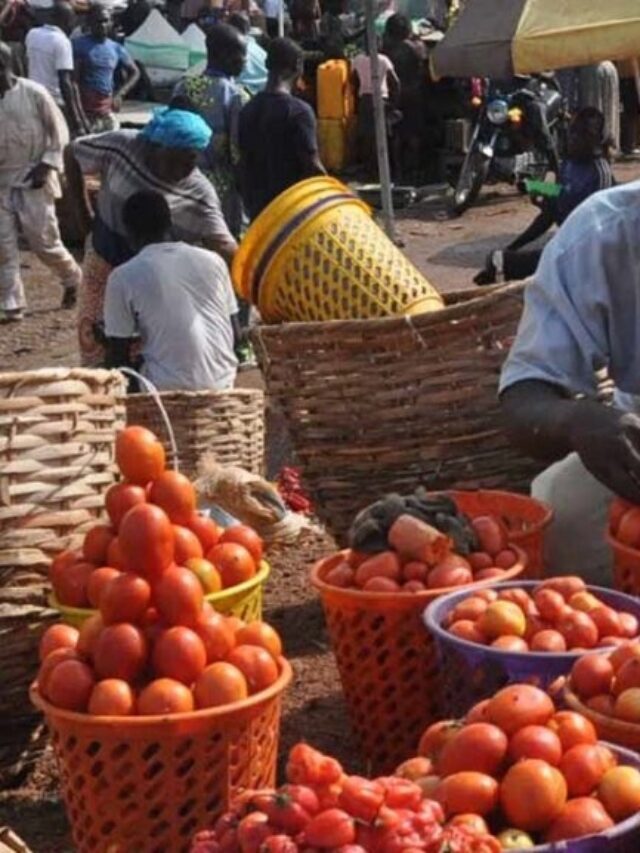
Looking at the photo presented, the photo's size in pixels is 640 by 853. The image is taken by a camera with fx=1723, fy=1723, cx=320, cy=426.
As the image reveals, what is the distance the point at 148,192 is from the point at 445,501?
3530 millimetres

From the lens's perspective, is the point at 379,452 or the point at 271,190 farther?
the point at 271,190

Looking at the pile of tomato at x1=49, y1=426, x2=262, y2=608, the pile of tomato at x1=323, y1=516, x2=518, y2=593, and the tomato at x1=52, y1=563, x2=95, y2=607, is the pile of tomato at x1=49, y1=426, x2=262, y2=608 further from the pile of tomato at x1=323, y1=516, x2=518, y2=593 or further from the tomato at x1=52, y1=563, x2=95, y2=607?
the pile of tomato at x1=323, y1=516, x2=518, y2=593

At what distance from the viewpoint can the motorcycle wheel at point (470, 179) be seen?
16.8 metres

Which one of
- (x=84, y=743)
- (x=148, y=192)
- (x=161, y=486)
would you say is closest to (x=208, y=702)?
(x=84, y=743)

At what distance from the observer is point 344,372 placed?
5160 mm

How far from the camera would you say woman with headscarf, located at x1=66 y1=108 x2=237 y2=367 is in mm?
7746

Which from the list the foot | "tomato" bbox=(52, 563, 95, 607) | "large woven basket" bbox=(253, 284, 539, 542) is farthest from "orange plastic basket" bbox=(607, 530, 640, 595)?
the foot

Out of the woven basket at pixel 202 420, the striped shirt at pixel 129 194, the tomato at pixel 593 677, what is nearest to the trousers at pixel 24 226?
the striped shirt at pixel 129 194

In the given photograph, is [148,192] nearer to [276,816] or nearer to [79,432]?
[79,432]

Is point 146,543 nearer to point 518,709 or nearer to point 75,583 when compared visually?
point 75,583

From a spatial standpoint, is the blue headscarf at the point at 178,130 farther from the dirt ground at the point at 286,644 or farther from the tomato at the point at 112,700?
the tomato at the point at 112,700

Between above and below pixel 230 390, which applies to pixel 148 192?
above

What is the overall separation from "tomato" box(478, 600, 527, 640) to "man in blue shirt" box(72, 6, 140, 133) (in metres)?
13.6

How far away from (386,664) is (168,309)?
3.16m
